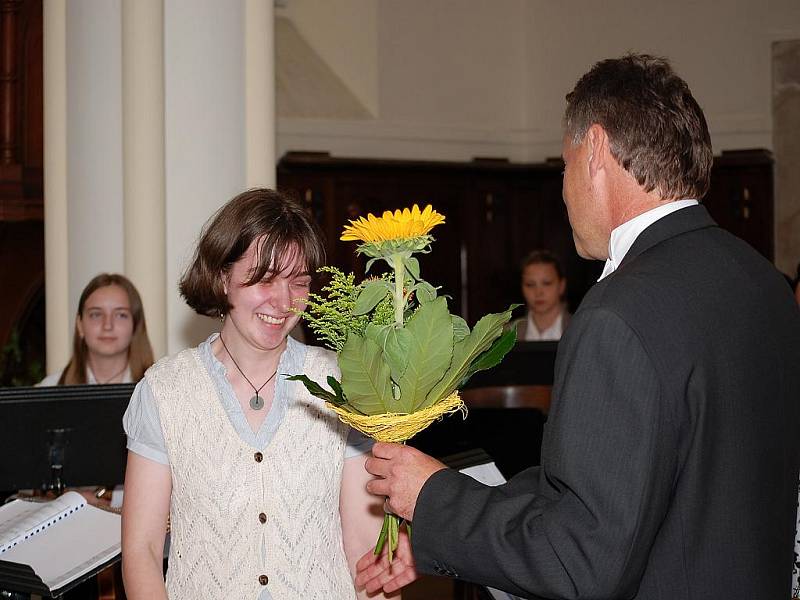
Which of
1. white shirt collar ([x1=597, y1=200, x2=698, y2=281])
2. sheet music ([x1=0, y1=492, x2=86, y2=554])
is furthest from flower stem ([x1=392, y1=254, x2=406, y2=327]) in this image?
sheet music ([x1=0, y1=492, x2=86, y2=554])

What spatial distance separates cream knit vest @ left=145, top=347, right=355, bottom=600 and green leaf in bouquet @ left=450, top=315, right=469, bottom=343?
21.3 inches

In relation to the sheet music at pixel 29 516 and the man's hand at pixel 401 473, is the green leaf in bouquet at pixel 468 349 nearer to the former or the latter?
the man's hand at pixel 401 473

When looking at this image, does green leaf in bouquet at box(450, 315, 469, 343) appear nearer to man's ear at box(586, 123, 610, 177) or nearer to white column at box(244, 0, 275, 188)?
man's ear at box(586, 123, 610, 177)

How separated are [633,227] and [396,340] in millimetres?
469

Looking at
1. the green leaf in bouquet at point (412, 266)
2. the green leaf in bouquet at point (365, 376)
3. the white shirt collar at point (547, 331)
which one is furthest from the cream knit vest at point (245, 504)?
the white shirt collar at point (547, 331)

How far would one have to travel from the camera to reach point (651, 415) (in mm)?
1640

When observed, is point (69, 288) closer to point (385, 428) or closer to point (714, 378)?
point (385, 428)

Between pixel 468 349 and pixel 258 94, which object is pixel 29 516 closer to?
pixel 468 349

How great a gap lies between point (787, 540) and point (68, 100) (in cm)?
422

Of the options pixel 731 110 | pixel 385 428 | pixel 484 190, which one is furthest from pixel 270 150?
pixel 731 110

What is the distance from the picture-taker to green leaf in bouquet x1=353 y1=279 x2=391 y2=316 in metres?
1.91

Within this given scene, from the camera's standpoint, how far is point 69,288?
5.17m

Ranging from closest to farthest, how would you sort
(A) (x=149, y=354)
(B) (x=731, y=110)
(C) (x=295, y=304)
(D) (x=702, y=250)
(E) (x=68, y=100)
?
1. (D) (x=702, y=250)
2. (C) (x=295, y=304)
3. (A) (x=149, y=354)
4. (E) (x=68, y=100)
5. (B) (x=731, y=110)

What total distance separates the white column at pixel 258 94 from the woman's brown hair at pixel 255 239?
2.29 m
